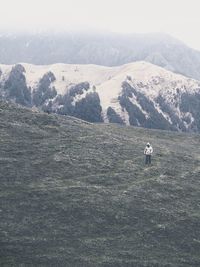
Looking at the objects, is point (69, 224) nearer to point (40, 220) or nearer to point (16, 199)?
point (40, 220)

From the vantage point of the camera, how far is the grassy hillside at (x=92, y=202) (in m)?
44.2

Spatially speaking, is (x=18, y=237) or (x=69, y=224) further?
(x=69, y=224)

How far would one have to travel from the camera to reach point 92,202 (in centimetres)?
5612

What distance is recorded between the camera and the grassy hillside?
Result: 145 feet

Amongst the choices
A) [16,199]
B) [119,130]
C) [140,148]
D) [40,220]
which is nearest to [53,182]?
[16,199]

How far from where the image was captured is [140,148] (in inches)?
3469

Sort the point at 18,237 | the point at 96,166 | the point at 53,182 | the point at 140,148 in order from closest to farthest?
the point at 18,237 < the point at 53,182 < the point at 96,166 < the point at 140,148

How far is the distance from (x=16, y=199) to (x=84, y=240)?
36.1ft

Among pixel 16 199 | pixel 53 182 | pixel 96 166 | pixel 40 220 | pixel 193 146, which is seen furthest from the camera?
pixel 193 146

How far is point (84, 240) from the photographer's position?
46.2 meters

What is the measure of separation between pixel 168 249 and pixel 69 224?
9.61 meters

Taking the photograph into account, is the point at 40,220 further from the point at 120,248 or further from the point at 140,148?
the point at 140,148

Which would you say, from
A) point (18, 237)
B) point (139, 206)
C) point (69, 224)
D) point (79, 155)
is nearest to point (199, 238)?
point (139, 206)

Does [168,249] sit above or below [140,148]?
below
